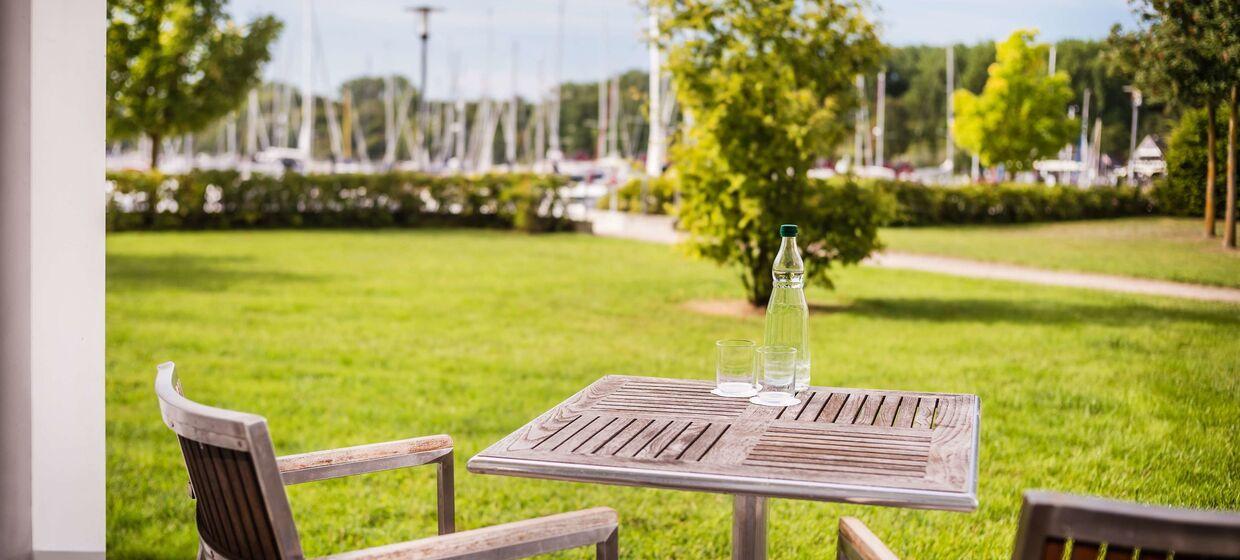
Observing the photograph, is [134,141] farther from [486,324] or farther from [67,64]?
[67,64]

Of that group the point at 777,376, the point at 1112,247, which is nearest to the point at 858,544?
the point at 777,376

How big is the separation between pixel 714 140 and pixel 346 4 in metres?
15.9

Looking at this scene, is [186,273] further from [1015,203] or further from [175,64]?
[1015,203]

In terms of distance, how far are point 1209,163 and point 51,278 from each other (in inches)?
171

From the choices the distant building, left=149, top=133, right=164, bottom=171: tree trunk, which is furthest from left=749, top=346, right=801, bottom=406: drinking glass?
left=149, top=133, right=164, bottom=171: tree trunk

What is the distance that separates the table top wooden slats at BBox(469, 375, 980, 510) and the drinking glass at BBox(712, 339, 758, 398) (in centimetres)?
5

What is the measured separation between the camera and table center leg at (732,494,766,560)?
2295mm

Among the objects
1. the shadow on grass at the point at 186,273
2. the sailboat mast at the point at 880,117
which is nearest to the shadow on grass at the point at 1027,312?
the sailboat mast at the point at 880,117

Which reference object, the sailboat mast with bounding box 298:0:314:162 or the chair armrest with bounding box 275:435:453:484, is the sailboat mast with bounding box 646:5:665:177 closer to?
the chair armrest with bounding box 275:435:453:484

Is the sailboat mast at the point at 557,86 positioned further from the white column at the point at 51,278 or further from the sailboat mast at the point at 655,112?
the white column at the point at 51,278

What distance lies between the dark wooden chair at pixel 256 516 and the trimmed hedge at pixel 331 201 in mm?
15087

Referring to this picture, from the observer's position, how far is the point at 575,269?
12.3 meters

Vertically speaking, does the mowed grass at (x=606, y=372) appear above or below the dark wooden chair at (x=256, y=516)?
below

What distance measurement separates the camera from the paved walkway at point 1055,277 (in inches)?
204
